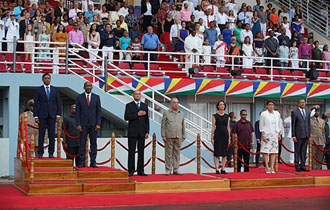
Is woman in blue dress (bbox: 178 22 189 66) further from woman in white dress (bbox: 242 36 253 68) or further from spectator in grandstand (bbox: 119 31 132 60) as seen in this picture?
woman in white dress (bbox: 242 36 253 68)

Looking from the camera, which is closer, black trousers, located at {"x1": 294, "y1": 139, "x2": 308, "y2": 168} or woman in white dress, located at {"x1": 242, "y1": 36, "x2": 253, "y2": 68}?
black trousers, located at {"x1": 294, "y1": 139, "x2": 308, "y2": 168}

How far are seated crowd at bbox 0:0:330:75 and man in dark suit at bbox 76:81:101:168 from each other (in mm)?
6793

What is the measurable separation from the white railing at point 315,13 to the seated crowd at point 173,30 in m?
2.62

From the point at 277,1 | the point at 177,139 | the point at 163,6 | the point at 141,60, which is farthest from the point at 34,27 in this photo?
the point at 277,1

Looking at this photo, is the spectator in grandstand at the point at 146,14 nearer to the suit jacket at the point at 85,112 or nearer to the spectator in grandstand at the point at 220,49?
the spectator in grandstand at the point at 220,49

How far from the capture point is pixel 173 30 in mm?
26641

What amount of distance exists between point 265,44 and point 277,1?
861 cm

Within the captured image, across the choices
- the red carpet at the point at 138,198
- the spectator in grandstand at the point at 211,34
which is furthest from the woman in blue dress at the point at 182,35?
the red carpet at the point at 138,198

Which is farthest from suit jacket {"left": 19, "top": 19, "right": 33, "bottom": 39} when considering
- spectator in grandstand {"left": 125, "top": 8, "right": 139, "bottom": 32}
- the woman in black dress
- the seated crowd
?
the woman in black dress

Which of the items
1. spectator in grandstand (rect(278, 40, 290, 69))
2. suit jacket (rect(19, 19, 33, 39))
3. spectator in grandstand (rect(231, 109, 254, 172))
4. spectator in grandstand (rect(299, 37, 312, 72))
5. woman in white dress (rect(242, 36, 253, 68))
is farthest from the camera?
spectator in grandstand (rect(299, 37, 312, 72))

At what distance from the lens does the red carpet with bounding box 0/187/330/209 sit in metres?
13.3

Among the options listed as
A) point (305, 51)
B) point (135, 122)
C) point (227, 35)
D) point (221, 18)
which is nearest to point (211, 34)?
point (227, 35)

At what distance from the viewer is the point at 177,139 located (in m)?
17.3

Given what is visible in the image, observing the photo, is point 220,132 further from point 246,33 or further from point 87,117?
point 246,33
